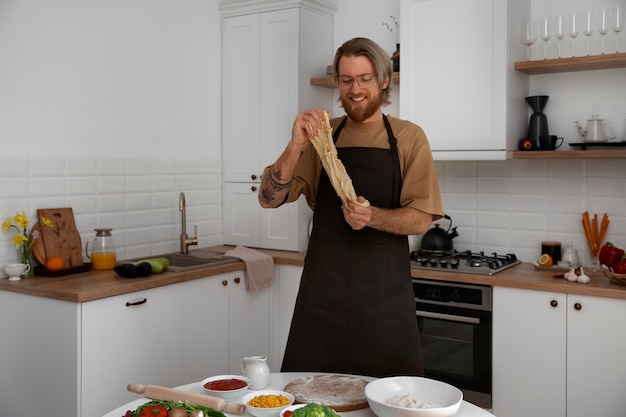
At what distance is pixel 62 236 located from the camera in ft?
12.1

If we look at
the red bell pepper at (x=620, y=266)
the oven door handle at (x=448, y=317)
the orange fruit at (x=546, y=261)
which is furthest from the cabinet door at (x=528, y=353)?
the orange fruit at (x=546, y=261)

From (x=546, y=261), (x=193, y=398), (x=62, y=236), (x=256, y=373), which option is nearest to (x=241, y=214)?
(x=62, y=236)

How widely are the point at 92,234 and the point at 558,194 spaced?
266 centimetres

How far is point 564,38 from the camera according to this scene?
3971mm

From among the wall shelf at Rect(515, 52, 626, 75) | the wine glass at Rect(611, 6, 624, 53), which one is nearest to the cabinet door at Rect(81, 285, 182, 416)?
the wall shelf at Rect(515, 52, 626, 75)

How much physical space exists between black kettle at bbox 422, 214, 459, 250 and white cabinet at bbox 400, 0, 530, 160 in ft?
1.62

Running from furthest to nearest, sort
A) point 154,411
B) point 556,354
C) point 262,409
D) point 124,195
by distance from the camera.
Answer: point 124,195, point 556,354, point 262,409, point 154,411

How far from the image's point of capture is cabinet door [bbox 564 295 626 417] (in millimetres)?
3281

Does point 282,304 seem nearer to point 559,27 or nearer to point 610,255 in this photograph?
point 610,255

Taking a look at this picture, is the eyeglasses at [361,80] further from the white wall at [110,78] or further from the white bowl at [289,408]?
the white wall at [110,78]

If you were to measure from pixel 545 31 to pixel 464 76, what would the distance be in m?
0.50

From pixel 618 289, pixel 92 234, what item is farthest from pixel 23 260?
pixel 618 289

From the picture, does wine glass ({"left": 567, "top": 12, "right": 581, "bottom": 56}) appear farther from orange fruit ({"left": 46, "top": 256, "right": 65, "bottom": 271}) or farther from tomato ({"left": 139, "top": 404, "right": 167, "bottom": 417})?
tomato ({"left": 139, "top": 404, "right": 167, "bottom": 417})

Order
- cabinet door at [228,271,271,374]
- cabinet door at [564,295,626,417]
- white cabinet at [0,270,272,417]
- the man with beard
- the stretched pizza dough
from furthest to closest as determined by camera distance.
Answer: cabinet door at [228,271,271,374] < cabinet door at [564,295,626,417] < white cabinet at [0,270,272,417] < the man with beard < the stretched pizza dough
